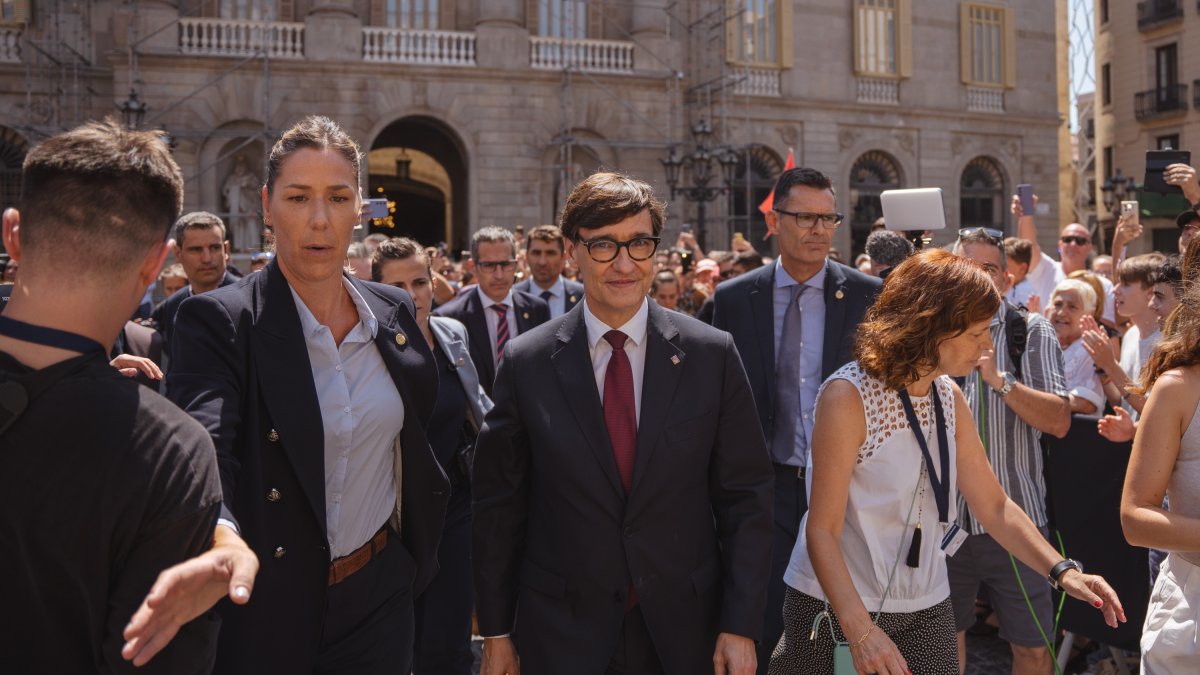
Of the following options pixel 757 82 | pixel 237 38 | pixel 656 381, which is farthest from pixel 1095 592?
pixel 757 82

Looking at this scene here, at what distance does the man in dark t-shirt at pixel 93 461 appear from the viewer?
1689mm

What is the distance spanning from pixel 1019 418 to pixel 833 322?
0.99 m

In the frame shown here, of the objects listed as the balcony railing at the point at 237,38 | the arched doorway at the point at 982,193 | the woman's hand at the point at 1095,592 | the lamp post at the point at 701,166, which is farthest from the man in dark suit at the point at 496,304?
the arched doorway at the point at 982,193

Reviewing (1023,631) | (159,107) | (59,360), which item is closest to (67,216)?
(59,360)

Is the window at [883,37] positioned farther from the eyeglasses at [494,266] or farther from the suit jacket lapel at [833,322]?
the suit jacket lapel at [833,322]

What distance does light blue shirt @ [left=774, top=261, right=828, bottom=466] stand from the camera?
4.58 m

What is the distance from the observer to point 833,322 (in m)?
4.67

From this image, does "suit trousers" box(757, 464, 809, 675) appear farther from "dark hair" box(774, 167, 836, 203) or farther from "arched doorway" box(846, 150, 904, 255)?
"arched doorway" box(846, 150, 904, 255)

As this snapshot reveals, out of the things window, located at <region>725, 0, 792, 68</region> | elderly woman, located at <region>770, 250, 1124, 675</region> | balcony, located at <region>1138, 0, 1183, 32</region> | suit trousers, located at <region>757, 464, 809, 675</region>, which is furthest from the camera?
balcony, located at <region>1138, 0, 1183, 32</region>

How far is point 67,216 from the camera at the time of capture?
1814mm

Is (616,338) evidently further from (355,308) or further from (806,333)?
(806,333)

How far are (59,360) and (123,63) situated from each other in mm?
20139

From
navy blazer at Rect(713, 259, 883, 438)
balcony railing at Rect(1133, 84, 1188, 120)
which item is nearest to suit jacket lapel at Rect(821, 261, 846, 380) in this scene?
navy blazer at Rect(713, 259, 883, 438)

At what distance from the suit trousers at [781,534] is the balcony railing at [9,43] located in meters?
21.0
